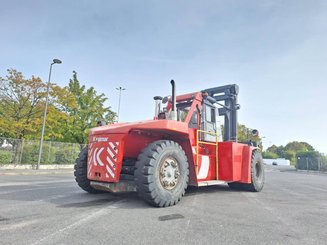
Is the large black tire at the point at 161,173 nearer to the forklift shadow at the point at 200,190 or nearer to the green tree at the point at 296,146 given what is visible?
the forklift shadow at the point at 200,190

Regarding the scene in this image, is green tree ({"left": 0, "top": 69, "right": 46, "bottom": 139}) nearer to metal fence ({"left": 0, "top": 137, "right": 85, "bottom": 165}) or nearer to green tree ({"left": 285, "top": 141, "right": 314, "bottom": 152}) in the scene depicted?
metal fence ({"left": 0, "top": 137, "right": 85, "bottom": 165})

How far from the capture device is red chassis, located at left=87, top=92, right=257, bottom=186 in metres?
4.93

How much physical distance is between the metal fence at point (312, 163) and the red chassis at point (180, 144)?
1209 inches

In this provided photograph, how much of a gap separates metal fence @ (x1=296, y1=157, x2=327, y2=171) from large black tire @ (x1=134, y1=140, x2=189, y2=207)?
34.0 metres

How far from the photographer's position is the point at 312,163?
33969mm

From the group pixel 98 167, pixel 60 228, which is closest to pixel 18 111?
pixel 98 167

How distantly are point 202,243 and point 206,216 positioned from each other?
1.36 m

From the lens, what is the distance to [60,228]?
3.18 m

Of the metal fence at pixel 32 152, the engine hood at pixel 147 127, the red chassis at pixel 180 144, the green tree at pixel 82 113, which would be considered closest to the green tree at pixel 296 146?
the green tree at pixel 82 113

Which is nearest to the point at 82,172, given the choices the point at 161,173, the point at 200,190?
the point at 161,173

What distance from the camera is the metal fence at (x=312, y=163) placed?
32.3 meters

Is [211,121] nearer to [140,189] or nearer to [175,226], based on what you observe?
[140,189]

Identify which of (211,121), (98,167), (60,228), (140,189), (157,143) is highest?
(211,121)

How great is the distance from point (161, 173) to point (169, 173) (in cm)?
21
